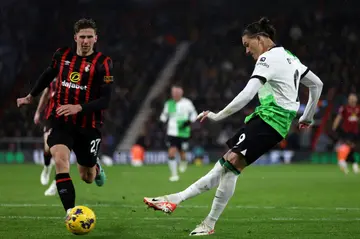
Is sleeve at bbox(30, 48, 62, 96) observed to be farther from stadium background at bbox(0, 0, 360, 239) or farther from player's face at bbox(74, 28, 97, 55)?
stadium background at bbox(0, 0, 360, 239)

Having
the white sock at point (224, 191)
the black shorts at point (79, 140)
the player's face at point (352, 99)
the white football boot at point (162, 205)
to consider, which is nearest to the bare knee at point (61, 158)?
the black shorts at point (79, 140)

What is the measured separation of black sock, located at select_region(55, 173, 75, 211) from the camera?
7.34 meters

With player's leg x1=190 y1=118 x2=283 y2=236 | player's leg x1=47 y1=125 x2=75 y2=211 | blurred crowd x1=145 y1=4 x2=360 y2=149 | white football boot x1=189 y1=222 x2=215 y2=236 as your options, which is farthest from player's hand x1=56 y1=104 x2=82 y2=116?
blurred crowd x1=145 y1=4 x2=360 y2=149

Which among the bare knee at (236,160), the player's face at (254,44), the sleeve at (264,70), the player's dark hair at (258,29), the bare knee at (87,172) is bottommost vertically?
the bare knee at (87,172)

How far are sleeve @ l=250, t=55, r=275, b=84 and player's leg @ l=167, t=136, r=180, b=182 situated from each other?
33.7 feet

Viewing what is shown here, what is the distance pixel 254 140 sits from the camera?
711 centimetres

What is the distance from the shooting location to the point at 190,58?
108ft

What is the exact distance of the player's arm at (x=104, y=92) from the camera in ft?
25.2

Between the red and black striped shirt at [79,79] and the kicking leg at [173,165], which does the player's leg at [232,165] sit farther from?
the kicking leg at [173,165]

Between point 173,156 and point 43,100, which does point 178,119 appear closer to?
point 173,156

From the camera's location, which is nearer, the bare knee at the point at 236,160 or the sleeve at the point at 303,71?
the bare knee at the point at 236,160

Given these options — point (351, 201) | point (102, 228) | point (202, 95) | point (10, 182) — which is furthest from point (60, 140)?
point (202, 95)

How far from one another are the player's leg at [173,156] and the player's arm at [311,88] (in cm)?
927

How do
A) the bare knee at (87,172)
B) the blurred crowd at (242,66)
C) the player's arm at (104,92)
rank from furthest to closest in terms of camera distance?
1. the blurred crowd at (242,66)
2. the bare knee at (87,172)
3. the player's arm at (104,92)
